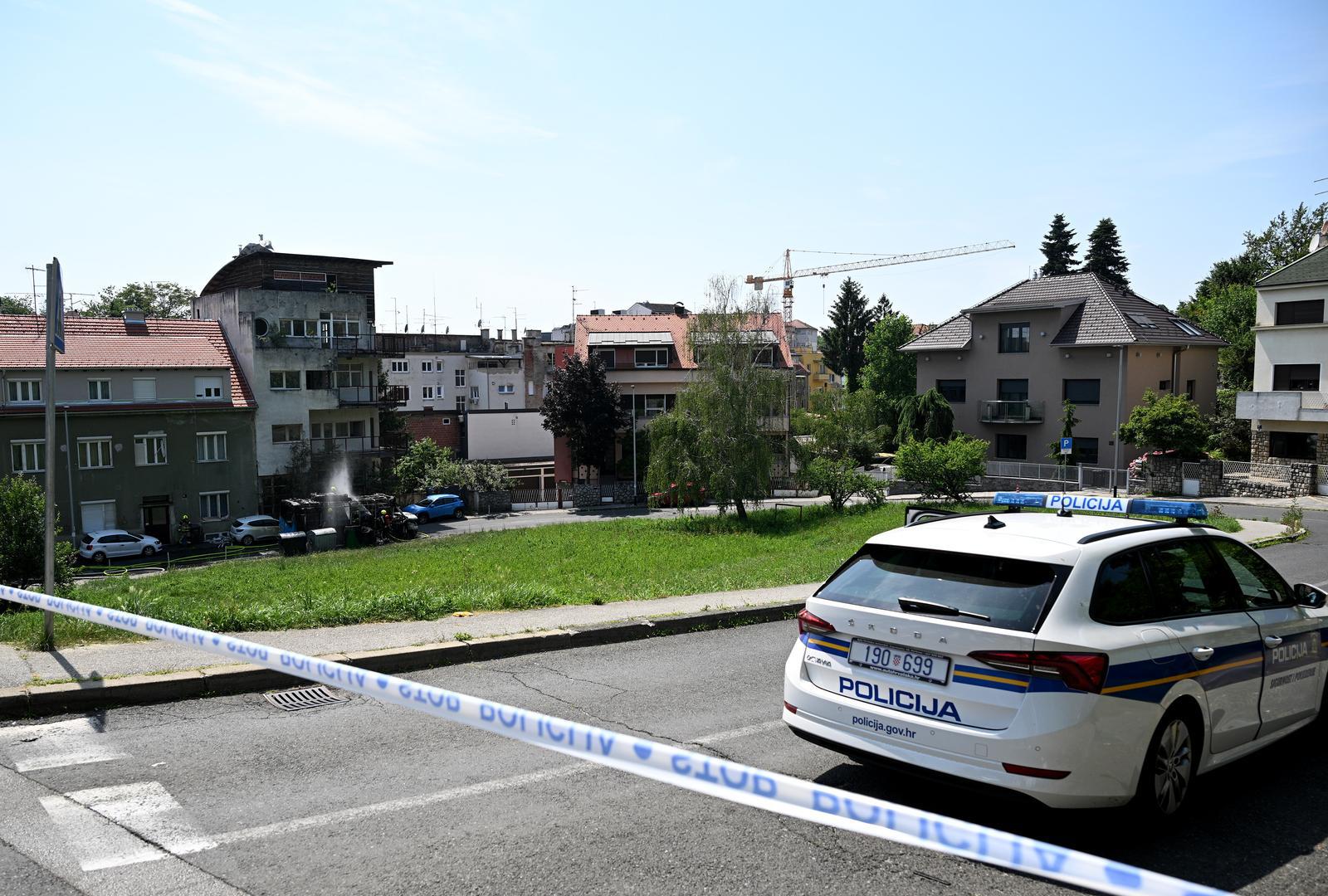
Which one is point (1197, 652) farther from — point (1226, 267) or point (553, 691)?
point (1226, 267)

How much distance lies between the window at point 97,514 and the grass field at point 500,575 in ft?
63.4

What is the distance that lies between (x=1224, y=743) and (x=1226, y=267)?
82.8 meters

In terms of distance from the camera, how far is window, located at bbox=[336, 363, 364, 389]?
173 ft

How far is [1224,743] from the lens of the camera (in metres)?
5.15

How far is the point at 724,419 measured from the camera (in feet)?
126

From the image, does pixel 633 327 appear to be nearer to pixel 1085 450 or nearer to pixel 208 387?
pixel 208 387

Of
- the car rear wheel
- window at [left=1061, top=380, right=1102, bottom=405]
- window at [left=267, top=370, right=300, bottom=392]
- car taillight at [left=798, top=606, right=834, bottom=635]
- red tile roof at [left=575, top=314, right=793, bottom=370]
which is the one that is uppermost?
red tile roof at [left=575, top=314, right=793, bottom=370]

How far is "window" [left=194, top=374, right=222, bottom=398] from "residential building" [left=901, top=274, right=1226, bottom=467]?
3801 cm

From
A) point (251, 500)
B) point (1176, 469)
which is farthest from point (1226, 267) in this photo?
point (251, 500)

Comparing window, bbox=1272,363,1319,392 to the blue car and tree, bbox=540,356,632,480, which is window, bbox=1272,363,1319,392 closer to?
tree, bbox=540,356,632,480

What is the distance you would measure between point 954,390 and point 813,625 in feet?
167

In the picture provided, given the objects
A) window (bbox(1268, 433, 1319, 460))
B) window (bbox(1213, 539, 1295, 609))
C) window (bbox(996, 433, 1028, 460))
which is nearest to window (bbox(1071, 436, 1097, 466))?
window (bbox(996, 433, 1028, 460))

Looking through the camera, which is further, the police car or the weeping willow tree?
the weeping willow tree

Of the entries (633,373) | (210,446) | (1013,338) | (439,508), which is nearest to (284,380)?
(210,446)
